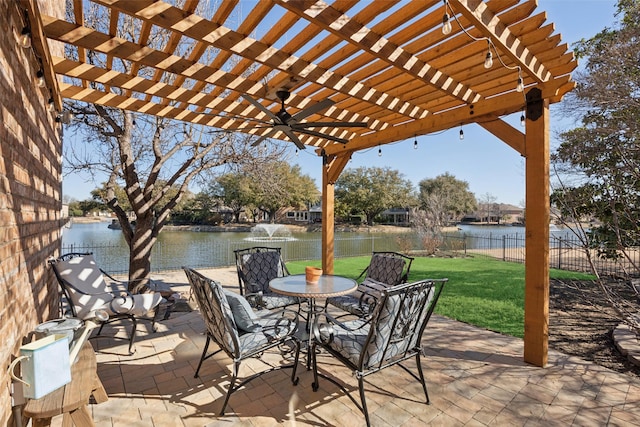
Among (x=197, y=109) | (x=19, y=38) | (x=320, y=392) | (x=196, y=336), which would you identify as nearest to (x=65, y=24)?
(x=19, y=38)

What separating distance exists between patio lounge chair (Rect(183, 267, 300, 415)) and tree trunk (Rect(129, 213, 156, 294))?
2.75 meters

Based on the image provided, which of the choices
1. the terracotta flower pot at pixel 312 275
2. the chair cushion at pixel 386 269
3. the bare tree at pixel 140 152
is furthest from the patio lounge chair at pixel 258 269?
the bare tree at pixel 140 152

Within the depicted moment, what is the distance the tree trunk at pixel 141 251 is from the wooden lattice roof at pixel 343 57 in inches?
70.7

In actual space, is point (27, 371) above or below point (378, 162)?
below

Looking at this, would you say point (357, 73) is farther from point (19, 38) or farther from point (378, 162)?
point (378, 162)

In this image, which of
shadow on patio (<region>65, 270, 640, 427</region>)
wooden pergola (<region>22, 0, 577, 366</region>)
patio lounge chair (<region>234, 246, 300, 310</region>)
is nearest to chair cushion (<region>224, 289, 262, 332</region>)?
shadow on patio (<region>65, 270, 640, 427</region>)

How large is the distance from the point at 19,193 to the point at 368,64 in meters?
2.96

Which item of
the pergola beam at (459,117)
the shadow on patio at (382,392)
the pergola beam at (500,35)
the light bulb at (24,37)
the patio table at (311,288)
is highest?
the pergola beam at (500,35)

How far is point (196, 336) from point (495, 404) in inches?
121

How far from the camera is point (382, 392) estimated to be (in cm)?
257

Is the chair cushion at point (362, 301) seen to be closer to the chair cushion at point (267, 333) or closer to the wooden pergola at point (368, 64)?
the chair cushion at point (267, 333)

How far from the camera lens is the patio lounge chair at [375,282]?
361cm

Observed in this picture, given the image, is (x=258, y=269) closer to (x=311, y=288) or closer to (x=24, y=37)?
(x=311, y=288)

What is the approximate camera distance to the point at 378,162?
1422 inches
